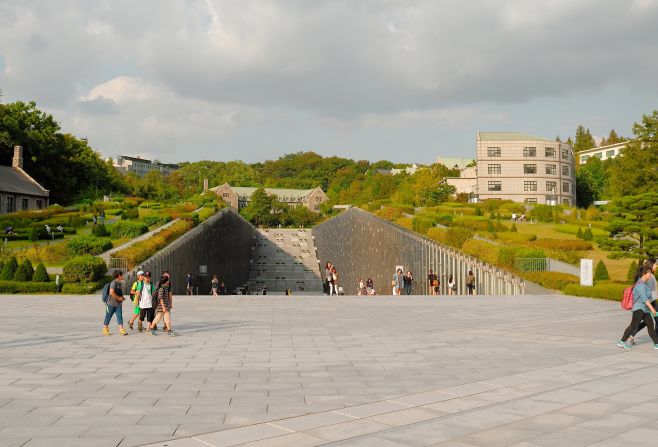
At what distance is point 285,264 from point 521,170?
135 feet

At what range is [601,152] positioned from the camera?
14162cm

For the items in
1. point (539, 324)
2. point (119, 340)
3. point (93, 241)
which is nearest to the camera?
point (119, 340)

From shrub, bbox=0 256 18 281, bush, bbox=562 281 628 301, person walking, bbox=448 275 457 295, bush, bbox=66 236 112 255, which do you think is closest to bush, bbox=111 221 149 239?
bush, bbox=66 236 112 255

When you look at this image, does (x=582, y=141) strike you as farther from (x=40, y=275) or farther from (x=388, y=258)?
(x=40, y=275)

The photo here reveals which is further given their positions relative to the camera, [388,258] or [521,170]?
[521,170]

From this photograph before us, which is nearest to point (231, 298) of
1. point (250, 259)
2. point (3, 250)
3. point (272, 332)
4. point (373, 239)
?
point (272, 332)

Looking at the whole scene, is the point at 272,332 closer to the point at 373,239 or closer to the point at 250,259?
the point at 373,239

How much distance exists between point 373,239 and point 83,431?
4670 cm

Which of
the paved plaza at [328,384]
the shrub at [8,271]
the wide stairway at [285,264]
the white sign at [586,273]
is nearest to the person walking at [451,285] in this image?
the white sign at [586,273]

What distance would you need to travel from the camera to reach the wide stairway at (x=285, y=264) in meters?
64.4

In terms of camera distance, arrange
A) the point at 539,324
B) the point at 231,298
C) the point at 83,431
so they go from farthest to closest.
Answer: the point at 231,298
the point at 539,324
the point at 83,431

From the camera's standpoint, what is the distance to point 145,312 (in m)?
15.8

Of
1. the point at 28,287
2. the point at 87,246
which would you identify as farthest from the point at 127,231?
the point at 28,287

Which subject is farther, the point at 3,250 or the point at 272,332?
the point at 3,250
